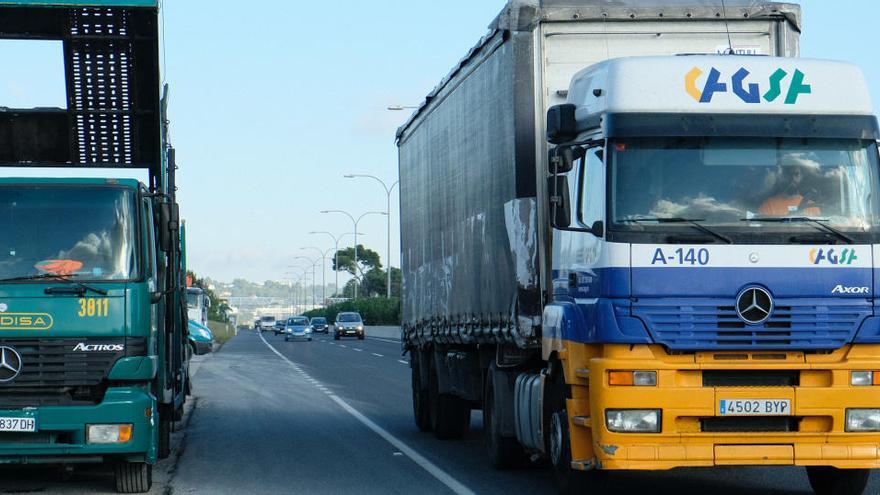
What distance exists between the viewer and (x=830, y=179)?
32.6 ft

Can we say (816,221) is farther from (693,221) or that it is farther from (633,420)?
(633,420)

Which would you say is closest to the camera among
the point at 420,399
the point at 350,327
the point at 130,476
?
the point at 130,476

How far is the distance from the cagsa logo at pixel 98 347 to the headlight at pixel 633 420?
424cm

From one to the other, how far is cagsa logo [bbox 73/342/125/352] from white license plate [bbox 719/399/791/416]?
4910 mm

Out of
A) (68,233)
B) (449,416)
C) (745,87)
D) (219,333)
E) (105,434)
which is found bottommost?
(219,333)

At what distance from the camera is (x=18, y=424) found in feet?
37.4

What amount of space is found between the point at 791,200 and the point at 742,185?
1.16 feet

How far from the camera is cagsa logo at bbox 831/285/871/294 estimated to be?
9797mm

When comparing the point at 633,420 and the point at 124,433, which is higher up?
the point at 633,420

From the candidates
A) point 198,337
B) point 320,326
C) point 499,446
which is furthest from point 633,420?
point 320,326

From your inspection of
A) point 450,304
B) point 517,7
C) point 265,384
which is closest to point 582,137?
point 517,7

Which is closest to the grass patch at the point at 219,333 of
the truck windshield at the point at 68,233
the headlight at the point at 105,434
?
the truck windshield at the point at 68,233

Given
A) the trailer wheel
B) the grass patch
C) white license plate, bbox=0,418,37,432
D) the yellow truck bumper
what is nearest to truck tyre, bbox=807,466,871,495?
the yellow truck bumper

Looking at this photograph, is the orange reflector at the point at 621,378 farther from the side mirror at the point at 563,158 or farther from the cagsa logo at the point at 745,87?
the cagsa logo at the point at 745,87
